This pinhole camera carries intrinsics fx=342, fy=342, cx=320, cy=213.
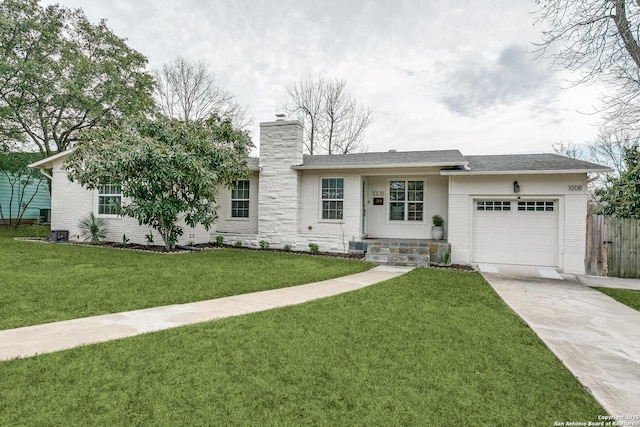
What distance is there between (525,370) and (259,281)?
15.8 ft

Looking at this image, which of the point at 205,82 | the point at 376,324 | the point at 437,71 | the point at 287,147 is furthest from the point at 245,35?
the point at 376,324

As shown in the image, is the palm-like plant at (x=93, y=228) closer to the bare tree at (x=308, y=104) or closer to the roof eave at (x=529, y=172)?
the roof eave at (x=529, y=172)

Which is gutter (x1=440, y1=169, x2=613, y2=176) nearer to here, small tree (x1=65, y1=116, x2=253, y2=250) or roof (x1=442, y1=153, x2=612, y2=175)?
roof (x1=442, y1=153, x2=612, y2=175)

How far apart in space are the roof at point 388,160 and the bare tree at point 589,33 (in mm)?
3558

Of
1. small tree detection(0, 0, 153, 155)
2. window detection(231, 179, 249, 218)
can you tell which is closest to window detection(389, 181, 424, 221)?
window detection(231, 179, 249, 218)

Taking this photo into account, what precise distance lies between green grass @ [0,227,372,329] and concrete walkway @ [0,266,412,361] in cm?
29

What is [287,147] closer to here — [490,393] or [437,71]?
[437,71]

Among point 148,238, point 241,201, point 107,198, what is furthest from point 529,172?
point 107,198

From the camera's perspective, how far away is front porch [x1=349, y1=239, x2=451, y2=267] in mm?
9836

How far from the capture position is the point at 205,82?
2258 cm

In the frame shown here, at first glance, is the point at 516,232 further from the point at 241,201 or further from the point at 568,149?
the point at 568,149

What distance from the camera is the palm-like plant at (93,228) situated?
40.6ft

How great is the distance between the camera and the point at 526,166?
9.80m

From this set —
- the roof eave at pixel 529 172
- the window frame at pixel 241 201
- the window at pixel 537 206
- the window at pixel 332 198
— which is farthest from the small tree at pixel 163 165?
the window at pixel 537 206
